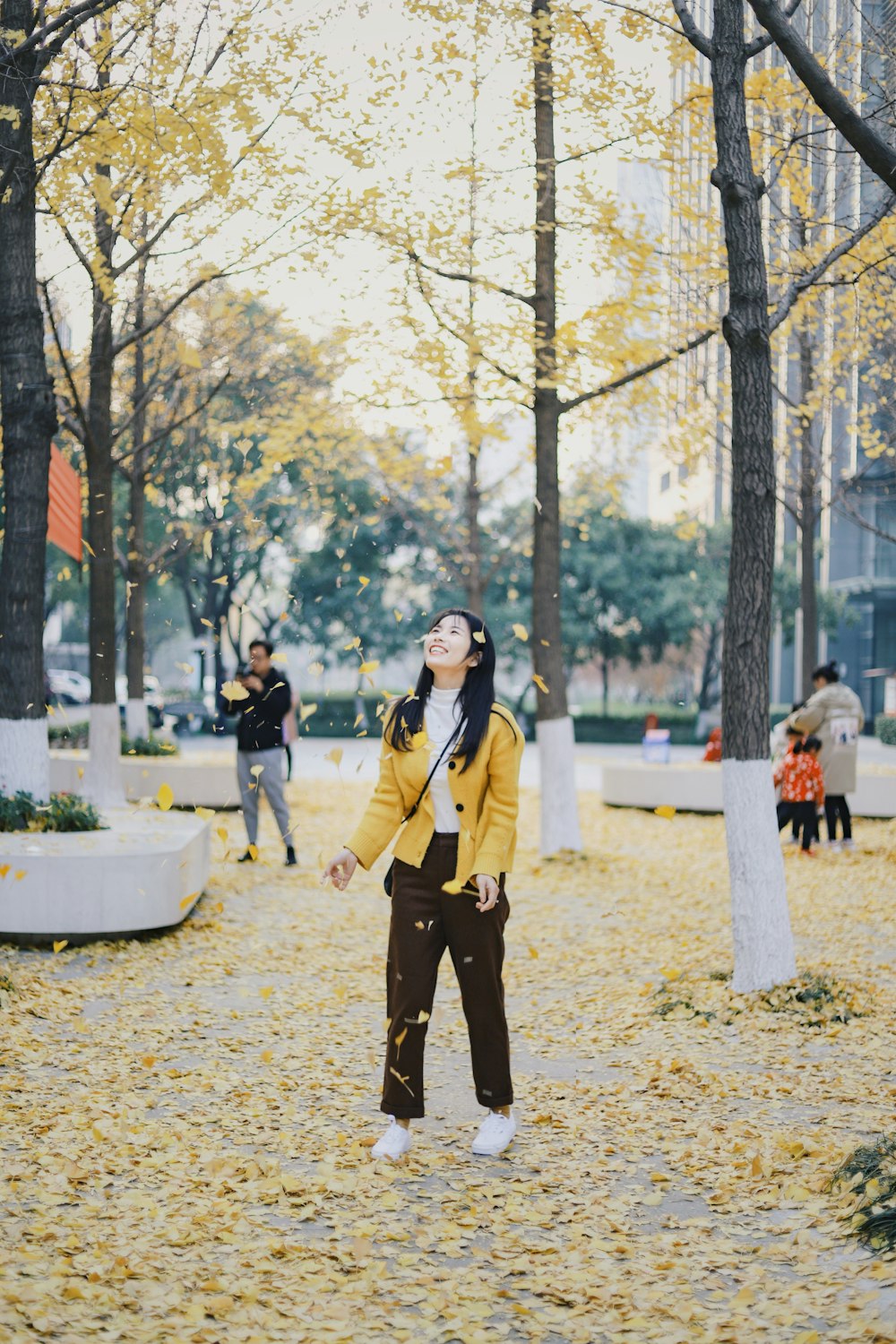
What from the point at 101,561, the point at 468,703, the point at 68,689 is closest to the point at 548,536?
the point at 101,561

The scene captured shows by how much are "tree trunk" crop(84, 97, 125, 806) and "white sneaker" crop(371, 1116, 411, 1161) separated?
903cm

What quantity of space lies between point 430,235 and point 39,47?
156 inches

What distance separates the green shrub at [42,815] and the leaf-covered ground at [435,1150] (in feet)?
3.42

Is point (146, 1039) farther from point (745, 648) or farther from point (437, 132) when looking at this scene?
point (437, 132)

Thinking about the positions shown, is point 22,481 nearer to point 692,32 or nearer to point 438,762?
point 692,32

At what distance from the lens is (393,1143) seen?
507 centimetres

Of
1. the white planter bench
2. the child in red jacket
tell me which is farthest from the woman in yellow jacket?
the white planter bench

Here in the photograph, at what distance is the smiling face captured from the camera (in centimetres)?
497

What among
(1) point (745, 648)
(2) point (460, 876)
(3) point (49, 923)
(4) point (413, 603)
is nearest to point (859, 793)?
(1) point (745, 648)

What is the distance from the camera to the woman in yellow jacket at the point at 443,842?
4.93 meters

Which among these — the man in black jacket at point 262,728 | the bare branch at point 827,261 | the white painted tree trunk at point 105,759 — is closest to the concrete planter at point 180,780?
the white painted tree trunk at point 105,759

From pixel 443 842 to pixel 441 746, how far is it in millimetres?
331

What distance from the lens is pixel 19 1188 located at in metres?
4.64

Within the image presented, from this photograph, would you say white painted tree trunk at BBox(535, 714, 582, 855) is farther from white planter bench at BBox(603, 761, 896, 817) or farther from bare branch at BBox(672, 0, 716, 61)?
bare branch at BBox(672, 0, 716, 61)
